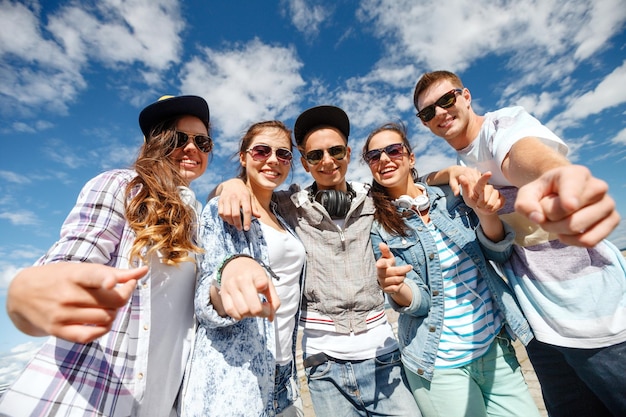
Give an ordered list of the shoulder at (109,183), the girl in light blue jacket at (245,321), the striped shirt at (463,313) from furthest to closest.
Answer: the striped shirt at (463,313)
the shoulder at (109,183)
the girl in light blue jacket at (245,321)

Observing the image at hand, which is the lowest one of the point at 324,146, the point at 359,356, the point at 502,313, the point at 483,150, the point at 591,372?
the point at 591,372

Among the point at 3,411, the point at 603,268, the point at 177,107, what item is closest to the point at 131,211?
the point at 3,411

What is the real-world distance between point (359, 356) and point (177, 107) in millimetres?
2629

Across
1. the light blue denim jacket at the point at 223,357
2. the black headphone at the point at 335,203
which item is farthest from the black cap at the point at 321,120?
the light blue denim jacket at the point at 223,357

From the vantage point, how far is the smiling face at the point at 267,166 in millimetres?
2569

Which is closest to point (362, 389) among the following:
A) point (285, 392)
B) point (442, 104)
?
point (285, 392)

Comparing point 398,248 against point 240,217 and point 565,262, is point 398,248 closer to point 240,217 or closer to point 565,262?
point 565,262

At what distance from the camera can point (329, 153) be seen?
277cm

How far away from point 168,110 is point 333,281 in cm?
206

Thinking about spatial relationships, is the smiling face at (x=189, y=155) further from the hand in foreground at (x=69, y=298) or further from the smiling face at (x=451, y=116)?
the smiling face at (x=451, y=116)

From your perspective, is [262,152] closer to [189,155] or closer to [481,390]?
[189,155]

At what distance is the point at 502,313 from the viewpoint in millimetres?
2182

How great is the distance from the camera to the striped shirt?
2.13 metres

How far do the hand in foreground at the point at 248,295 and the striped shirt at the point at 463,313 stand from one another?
1.67 m
